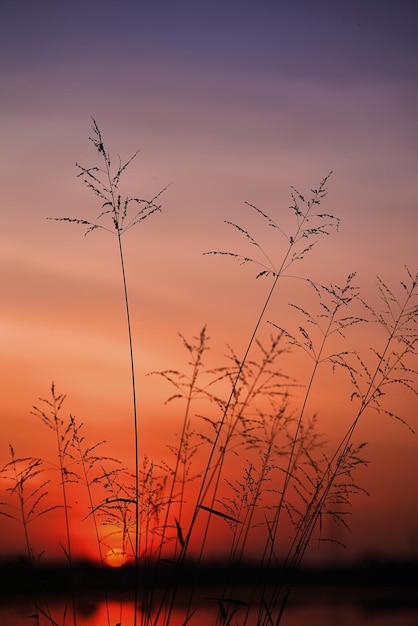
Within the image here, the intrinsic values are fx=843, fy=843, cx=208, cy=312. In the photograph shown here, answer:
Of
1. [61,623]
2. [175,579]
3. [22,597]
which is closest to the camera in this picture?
[175,579]

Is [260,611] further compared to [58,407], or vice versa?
[58,407]

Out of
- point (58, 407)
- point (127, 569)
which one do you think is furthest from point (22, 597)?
point (58, 407)

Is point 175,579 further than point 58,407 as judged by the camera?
No

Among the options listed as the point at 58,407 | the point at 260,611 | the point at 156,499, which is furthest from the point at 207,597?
the point at 58,407

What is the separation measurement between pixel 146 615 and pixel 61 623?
0.51m

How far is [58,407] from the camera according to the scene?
4020 millimetres

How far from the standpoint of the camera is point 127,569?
12.4 feet

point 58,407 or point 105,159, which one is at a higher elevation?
point 105,159

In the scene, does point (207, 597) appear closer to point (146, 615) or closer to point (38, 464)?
point (146, 615)

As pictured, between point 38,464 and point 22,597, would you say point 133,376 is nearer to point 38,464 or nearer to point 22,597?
point 38,464

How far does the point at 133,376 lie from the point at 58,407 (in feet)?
2.30

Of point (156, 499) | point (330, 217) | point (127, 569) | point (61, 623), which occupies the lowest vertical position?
point (61, 623)

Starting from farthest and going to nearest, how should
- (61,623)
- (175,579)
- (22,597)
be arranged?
1. (22,597)
2. (61,623)
3. (175,579)

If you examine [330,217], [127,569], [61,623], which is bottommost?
[61,623]
